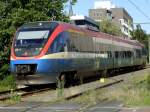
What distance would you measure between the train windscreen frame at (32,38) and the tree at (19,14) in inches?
251

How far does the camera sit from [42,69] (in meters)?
23.8

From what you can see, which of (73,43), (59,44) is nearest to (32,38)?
(59,44)

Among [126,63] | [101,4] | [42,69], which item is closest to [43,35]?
[42,69]

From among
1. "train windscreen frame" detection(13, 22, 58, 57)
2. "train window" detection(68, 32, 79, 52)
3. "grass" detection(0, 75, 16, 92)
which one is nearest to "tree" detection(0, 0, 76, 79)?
"grass" detection(0, 75, 16, 92)

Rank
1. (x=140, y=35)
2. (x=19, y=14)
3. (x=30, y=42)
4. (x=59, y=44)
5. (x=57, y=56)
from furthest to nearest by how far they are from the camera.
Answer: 1. (x=140, y=35)
2. (x=19, y=14)
3. (x=59, y=44)
4. (x=57, y=56)
5. (x=30, y=42)

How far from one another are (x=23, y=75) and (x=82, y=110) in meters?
9.51

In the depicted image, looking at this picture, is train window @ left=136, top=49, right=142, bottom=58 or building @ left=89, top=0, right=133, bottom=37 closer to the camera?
train window @ left=136, top=49, right=142, bottom=58

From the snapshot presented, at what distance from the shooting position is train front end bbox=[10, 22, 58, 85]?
2375 cm

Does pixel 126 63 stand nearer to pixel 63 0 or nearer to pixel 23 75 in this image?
pixel 63 0

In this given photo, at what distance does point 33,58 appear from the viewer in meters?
23.7

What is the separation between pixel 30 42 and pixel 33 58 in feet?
3.04

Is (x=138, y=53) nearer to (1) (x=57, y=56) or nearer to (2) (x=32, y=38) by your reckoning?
(1) (x=57, y=56)

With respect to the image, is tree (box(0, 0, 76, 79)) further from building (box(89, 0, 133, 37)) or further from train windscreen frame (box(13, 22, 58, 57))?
building (box(89, 0, 133, 37))

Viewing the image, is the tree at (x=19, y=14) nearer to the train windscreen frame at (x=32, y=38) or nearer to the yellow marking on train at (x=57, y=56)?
the train windscreen frame at (x=32, y=38)
